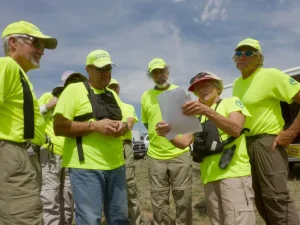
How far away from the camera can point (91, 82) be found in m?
3.21

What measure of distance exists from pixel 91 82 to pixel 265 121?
73.2 inches

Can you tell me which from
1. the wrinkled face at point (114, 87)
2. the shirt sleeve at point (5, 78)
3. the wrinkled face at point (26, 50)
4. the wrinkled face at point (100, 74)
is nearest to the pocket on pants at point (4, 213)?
the shirt sleeve at point (5, 78)

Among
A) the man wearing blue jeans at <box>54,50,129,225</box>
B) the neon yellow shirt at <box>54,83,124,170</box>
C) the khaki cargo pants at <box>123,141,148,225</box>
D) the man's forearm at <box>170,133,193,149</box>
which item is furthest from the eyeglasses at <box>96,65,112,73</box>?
the khaki cargo pants at <box>123,141,148,225</box>

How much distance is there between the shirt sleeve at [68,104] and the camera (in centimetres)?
287

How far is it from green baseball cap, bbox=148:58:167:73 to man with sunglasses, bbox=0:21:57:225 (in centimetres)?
236

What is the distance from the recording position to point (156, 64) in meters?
4.84

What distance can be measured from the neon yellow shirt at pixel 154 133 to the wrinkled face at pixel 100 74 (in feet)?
5.04

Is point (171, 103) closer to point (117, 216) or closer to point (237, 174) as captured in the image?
point (237, 174)

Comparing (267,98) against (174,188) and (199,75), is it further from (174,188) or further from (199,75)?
(174,188)

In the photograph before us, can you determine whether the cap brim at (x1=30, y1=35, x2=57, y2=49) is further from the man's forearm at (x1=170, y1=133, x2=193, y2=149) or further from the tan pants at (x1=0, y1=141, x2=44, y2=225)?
the man's forearm at (x1=170, y1=133, x2=193, y2=149)

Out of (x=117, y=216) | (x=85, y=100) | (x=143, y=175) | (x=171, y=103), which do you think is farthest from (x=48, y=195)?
(x=143, y=175)

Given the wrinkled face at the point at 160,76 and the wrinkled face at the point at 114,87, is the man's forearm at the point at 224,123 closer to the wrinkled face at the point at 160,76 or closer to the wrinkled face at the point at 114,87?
the wrinkled face at the point at 160,76

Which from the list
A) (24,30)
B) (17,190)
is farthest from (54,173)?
(24,30)

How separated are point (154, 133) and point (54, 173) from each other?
146 centimetres
